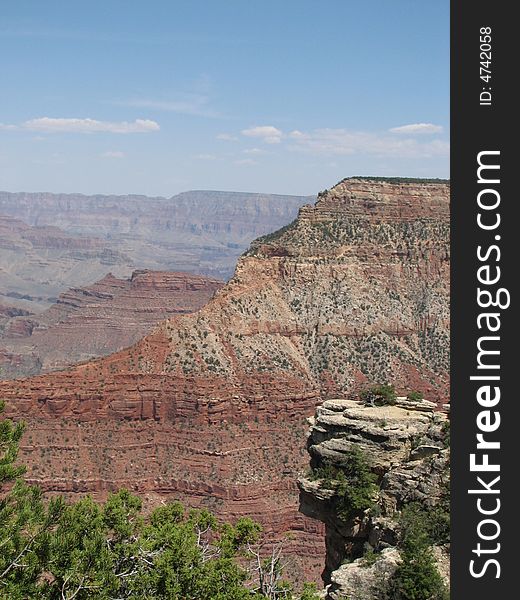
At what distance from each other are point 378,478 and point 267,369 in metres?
36.6

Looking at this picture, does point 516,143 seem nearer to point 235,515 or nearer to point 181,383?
point 235,515

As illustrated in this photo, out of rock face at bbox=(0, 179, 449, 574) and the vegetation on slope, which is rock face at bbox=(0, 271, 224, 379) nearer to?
rock face at bbox=(0, 179, 449, 574)

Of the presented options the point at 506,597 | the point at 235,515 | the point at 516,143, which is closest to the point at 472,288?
the point at 516,143

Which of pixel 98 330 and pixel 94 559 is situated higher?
pixel 94 559

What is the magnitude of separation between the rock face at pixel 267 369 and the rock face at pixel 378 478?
77.1ft

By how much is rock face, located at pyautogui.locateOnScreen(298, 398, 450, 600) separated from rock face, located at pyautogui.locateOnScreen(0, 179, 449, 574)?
23.5 m

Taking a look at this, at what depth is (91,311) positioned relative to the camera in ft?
651

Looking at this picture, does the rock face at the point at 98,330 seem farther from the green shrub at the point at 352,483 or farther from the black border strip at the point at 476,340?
the black border strip at the point at 476,340

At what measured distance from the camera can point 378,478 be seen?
36.2 metres

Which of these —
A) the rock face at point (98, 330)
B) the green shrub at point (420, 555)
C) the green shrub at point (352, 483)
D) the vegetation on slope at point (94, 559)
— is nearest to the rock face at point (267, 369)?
the green shrub at point (352, 483)

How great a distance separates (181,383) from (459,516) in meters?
54.4

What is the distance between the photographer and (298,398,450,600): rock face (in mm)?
29812

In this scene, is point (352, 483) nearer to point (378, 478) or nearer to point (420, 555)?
point (378, 478)

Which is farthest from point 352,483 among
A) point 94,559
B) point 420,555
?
point 94,559
